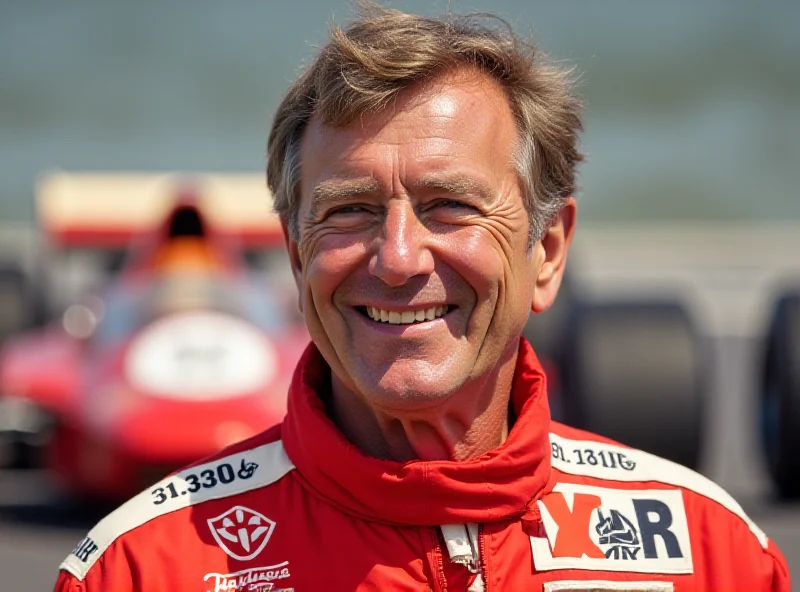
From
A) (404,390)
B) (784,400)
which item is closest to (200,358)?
(784,400)

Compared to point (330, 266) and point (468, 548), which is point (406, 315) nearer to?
point (330, 266)

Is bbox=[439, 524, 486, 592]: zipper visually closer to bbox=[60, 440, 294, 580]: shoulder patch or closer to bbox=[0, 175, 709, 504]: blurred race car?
bbox=[60, 440, 294, 580]: shoulder patch

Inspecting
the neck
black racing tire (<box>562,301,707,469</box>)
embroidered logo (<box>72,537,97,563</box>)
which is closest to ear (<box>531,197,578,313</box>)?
the neck

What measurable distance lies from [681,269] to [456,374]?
16.7m

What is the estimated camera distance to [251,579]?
215 cm

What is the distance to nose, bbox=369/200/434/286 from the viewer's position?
212 cm

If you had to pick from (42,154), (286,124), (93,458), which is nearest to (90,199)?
(93,458)

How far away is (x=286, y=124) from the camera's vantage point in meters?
2.33

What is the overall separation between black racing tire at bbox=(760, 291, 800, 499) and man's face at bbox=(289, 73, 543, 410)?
5.11 metres

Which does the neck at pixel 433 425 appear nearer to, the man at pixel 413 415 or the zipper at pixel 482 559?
the man at pixel 413 415

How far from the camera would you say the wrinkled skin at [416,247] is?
7.09 ft

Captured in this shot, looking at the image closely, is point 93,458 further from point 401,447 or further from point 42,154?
point 42,154

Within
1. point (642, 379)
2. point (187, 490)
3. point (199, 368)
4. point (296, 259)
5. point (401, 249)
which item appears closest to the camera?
point (401, 249)

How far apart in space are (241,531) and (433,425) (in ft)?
1.10
